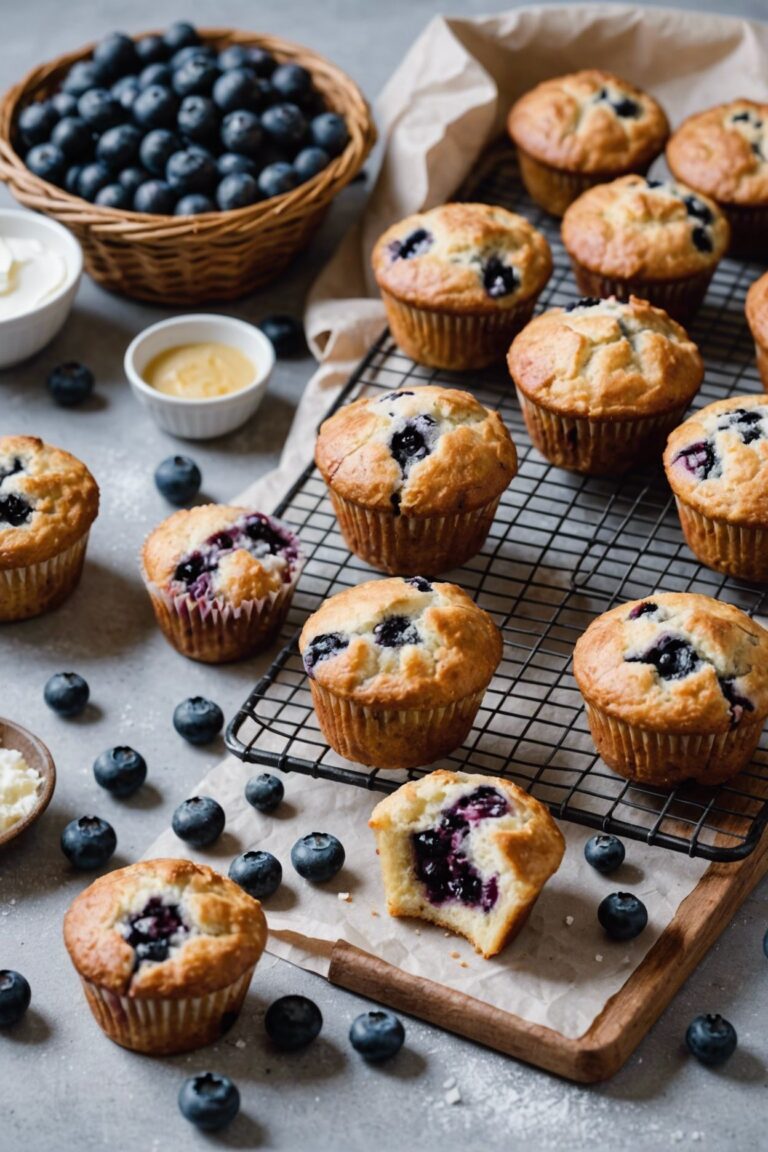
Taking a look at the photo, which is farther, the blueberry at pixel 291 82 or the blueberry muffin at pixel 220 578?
the blueberry at pixel 291 82

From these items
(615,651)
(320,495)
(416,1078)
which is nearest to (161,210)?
(320,495)

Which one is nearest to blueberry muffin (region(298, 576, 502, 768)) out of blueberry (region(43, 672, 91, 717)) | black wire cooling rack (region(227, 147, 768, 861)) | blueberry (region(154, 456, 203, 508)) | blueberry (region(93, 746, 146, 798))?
black wire cooling rack (region(227, 147, 768, 861))

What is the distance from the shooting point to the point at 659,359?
618 centimetres

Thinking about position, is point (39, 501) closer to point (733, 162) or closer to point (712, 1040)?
point (712, 1040)

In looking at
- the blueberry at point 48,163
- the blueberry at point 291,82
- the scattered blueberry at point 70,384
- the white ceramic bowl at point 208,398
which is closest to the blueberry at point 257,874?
the white ceramic bowl at point 208,398

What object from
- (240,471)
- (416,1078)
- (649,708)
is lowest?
(240,471)

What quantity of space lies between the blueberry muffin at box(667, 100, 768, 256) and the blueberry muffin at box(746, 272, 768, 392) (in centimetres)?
72

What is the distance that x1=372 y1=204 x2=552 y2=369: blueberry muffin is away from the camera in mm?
6625

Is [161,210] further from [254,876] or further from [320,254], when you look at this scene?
[254,876]

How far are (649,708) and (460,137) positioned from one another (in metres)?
3.73

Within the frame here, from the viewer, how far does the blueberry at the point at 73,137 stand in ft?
24.1

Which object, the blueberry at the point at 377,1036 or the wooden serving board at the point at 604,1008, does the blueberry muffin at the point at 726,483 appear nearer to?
the wooden serving board at the point at 604,1008

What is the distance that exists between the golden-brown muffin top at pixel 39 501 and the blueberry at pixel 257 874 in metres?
1.52

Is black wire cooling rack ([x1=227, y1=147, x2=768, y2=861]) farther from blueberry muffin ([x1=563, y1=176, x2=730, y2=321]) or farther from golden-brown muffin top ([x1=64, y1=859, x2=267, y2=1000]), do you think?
golden-brown muffin top ([x1=64, y1=859, x2=267, y2=1000])
